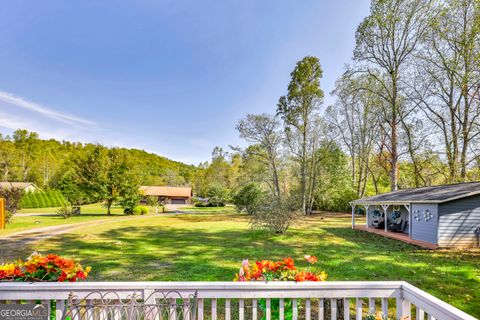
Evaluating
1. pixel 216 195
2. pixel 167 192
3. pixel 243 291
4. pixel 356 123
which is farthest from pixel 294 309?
pixel 167 192

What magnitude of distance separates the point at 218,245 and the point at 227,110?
16.5 metres

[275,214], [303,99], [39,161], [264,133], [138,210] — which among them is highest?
[303,99]

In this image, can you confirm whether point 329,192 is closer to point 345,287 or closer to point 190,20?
point 190,20

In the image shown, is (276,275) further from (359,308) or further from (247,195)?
(247,195)

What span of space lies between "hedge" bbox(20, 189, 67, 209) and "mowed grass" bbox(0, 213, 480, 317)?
28.1m

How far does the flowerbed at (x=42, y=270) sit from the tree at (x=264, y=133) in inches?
901

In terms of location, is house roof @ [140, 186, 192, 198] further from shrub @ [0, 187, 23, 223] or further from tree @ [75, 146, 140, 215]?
shrub @ [0, 187, 23, 223]

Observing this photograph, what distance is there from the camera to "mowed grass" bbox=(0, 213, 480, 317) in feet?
18.9

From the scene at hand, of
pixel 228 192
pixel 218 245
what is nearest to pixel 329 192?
pixel 228 192

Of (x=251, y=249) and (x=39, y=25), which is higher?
(x=39, y=25)

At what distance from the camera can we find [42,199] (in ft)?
108

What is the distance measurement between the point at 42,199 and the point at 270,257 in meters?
37.4

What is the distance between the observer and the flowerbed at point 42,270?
6.88 ft

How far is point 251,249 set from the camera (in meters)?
9.30
